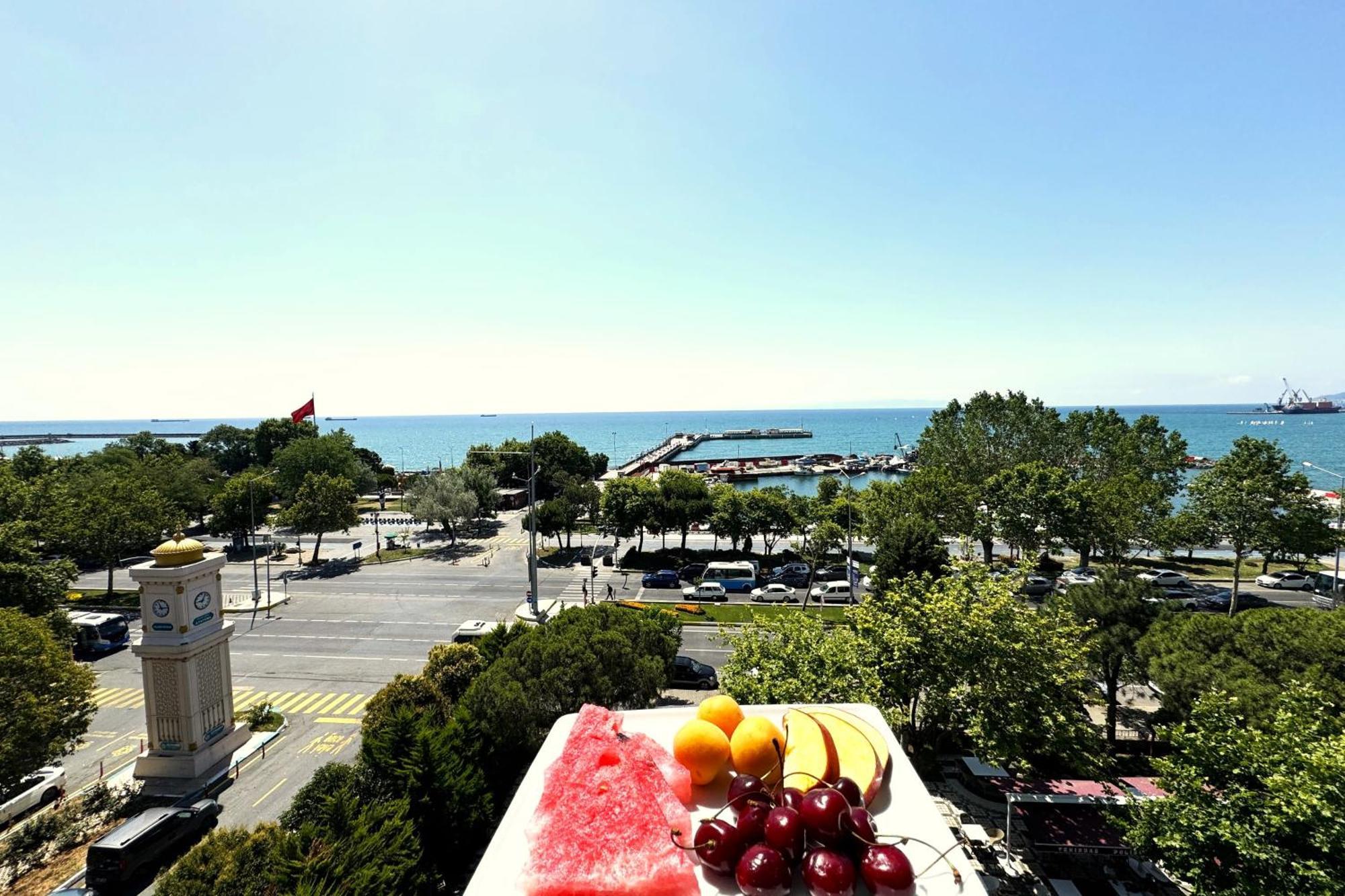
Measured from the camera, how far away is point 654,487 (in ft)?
180

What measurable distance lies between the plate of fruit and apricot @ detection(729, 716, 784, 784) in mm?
15

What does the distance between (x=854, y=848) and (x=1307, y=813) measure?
10.6 meters

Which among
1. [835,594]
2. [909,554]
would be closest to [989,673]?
[909,554]

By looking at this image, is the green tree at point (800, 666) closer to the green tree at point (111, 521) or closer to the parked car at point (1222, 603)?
the parked car at point (1222, 603)

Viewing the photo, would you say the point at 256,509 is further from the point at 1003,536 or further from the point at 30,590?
the point at 1003,536

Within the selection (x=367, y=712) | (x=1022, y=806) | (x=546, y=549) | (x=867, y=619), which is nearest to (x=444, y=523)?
(x=546, y=549)

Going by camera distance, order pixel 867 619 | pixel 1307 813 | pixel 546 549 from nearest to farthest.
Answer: pixel 1307 813, pixel 867 619, pixel 546 549

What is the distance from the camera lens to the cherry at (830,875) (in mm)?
5605

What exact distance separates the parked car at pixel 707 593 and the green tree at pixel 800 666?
2131 cm

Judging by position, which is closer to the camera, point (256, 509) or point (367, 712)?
point (367, 712)

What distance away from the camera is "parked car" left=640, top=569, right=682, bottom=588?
147 ft

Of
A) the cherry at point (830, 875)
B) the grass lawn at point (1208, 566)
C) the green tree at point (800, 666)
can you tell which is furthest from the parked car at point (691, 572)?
the cherry at point (830, 875)

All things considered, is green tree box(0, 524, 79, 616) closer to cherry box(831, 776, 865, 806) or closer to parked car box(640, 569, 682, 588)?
parked car box(640, 569, 682, 588)

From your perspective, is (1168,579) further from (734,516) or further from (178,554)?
(178,554)
